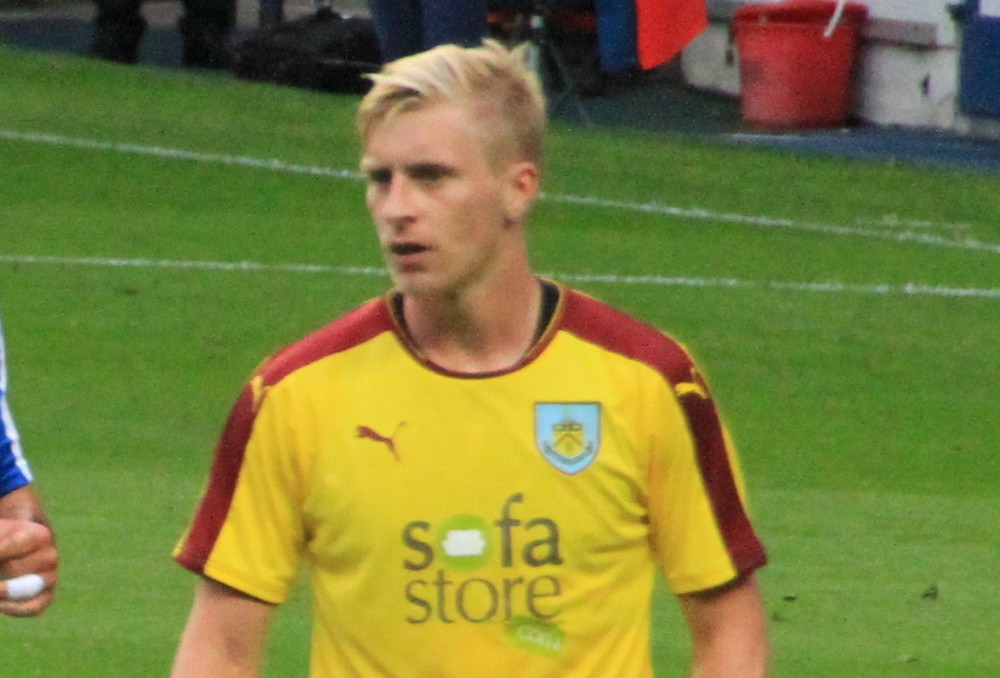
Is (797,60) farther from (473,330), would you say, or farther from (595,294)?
(473,330)

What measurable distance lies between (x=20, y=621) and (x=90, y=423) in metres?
2.53

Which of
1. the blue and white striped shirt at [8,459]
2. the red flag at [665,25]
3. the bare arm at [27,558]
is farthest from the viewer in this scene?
the red flag at [665,25]

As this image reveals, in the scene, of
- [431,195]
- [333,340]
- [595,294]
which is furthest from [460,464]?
[595,294]

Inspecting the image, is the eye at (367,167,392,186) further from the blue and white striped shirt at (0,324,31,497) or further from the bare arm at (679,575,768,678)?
the blue and white striped shirt at (0,324,31,497)

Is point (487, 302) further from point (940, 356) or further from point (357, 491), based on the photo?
point (940, 356)

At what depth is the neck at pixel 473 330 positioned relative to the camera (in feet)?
11.7

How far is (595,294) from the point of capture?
40.7ft

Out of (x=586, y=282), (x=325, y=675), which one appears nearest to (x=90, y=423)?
(x=586, y=282)

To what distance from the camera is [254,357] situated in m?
10.9

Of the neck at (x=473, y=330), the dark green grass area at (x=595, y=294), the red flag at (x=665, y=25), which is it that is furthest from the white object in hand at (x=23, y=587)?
the red flag at (x=665, y=25)

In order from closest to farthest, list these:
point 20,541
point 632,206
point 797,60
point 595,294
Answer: point 20,541
point 595,294
point 632,206
point 797,60

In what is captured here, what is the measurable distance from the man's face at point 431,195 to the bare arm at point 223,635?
0.54 m

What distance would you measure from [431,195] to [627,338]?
37 centimetres

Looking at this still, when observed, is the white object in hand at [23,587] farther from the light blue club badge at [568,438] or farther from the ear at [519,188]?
the ear at [519,188]
